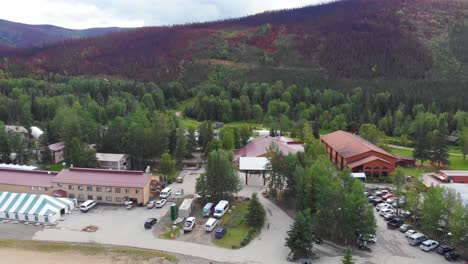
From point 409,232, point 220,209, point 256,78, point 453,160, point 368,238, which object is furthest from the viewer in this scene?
point 256,78

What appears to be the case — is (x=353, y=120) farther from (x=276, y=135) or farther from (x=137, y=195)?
(x=137, y=195)

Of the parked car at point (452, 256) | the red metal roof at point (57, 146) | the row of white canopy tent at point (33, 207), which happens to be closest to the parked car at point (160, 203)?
the row of white canopy tent at point (33, 207)

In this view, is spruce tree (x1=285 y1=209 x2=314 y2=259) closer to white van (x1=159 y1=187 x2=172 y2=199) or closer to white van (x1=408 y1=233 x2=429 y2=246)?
white van (x1=408 y1=233 x2=429 y2=246)

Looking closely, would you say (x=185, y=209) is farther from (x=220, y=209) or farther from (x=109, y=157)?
(x=109, y=157)

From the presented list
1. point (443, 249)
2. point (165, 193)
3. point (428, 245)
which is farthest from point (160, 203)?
point (443, 249)

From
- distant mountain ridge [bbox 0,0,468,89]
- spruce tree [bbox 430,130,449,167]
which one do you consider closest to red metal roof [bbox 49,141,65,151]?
spruce tree [bbox 430,130,449,167]

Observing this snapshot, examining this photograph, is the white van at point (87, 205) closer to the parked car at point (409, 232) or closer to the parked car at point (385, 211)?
the parked car at point (385, 211)

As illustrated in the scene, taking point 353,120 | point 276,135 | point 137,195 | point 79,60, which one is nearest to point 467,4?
point 353,120
